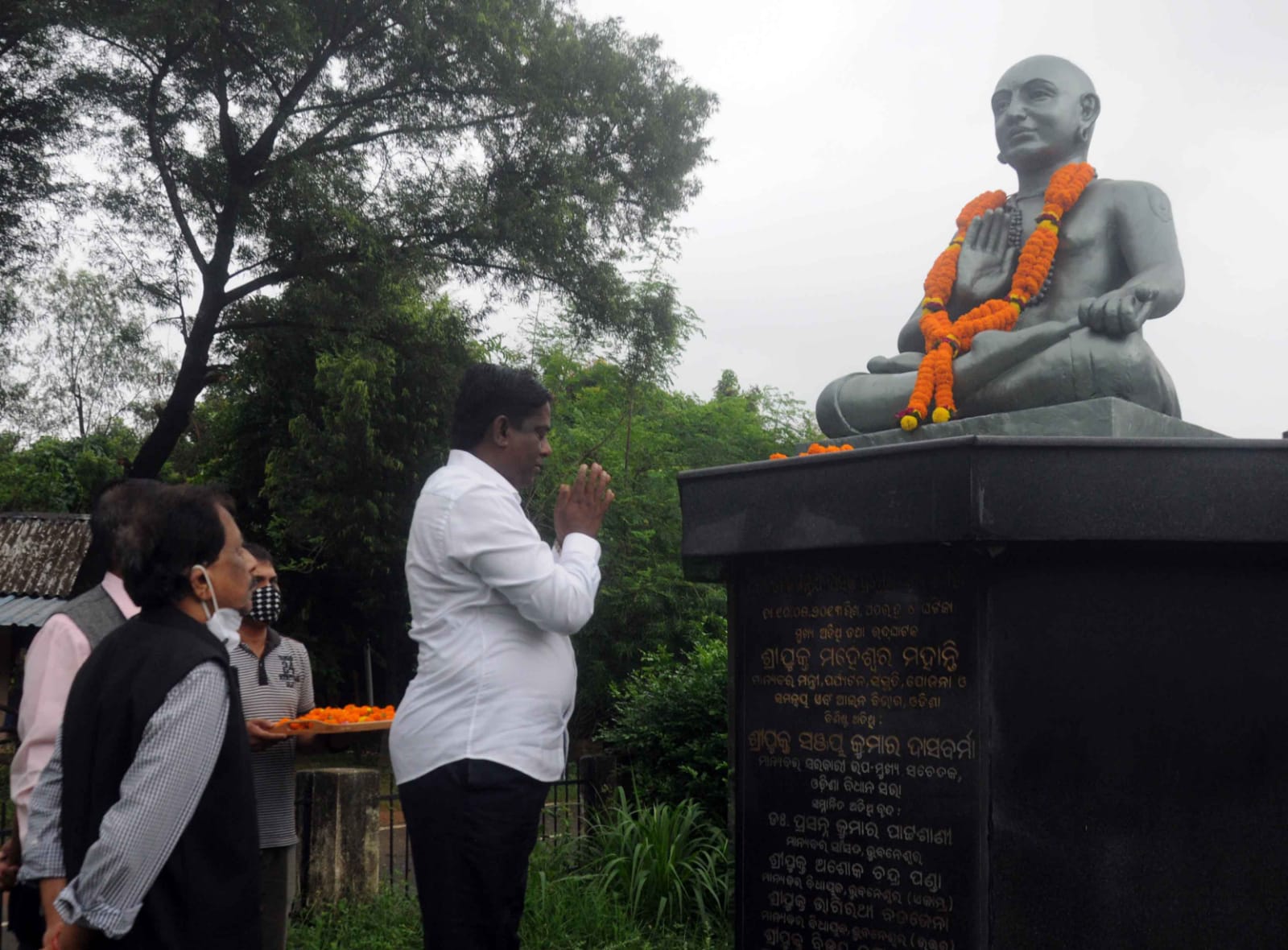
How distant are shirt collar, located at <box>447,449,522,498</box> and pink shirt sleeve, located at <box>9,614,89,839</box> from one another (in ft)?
3.31

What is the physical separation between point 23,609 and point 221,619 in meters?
15.6

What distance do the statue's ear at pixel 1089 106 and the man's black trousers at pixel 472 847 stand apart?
3.30 m

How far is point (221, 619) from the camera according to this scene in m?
2.80

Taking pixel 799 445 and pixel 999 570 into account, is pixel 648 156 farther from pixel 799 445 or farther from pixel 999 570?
pixel 999 570

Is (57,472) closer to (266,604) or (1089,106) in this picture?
(266,604)

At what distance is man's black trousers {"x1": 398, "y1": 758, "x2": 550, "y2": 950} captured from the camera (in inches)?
110

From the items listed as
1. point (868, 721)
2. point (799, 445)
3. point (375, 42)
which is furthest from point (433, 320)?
point (868, 721)

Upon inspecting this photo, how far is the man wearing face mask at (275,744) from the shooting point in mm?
4969

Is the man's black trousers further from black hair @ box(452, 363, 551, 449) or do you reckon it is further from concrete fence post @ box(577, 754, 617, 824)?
concrete fence post @ box(577, 754, 617, 824)

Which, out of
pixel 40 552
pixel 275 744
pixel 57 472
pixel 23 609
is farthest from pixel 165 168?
pixel 57 472

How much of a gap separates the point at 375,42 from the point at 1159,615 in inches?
522

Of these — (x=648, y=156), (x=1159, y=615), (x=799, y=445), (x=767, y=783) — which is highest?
(x=648, y=156)

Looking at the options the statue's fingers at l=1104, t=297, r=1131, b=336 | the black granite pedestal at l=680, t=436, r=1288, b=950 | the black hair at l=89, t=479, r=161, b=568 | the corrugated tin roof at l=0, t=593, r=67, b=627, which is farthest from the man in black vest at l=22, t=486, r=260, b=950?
the corrugated tin roof at l=0, t=593, r=67, b=627

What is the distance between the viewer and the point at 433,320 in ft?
52.6
